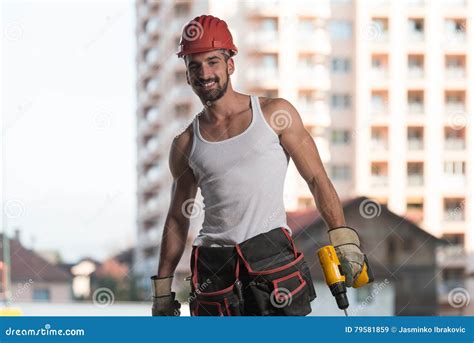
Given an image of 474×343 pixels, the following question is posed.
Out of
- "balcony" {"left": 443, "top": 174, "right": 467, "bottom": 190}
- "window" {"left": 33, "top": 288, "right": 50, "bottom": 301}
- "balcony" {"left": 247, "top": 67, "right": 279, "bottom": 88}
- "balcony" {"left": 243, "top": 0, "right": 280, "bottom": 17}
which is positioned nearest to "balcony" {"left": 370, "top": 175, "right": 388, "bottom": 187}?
"balcony" {"left": 443, "top": 174, "right": 467, "bottom": 190}

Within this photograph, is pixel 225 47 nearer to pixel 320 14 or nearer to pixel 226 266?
pixel 226 266

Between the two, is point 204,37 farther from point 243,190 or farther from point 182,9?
point 182,9

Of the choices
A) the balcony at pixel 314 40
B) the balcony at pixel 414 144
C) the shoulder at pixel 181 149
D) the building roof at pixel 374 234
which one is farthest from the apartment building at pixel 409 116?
the shoulder at pixel 181 149

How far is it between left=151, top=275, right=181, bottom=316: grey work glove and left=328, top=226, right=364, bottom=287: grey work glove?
0.57 metres

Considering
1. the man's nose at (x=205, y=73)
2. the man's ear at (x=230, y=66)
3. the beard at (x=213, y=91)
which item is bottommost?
the beard at (x=213, y=91)

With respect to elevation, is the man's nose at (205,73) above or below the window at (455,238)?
above

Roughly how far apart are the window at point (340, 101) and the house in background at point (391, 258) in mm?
4185

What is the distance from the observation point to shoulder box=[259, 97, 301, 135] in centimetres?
283

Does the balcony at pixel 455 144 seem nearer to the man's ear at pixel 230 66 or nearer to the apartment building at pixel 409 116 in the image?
the apartment building at pixel 409 116

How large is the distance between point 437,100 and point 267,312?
93.9 ft

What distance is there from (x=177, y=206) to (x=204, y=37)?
0.54 meters

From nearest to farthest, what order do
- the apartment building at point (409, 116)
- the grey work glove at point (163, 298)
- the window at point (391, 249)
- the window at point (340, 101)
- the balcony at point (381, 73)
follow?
the grey work glove at point (163, 298), the window at point (391, 249), the window at point (340, 101), the apartment building at point (409, 116), the balcony at point (381, 73)

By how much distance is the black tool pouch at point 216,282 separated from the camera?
2.77 m
